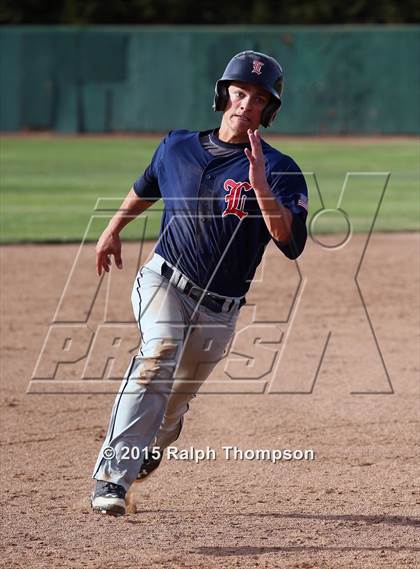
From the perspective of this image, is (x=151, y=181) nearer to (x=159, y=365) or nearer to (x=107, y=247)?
(x=107, y=247)

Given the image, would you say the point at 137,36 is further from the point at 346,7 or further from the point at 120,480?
the point at 120,480

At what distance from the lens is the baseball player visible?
4.56 metres

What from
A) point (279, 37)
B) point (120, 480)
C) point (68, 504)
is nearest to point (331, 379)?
point (68, 504)

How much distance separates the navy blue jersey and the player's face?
0.09 metres

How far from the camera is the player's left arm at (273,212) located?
14.3ft

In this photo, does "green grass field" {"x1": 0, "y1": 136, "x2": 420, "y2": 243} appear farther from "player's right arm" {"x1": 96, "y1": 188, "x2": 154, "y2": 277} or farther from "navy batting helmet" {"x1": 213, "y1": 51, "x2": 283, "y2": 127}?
"navy batting helmet" {"x1": 213, "y1": 51, "x2": 283, "y2": 127}

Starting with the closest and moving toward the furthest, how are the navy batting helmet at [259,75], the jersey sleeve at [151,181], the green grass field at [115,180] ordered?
the navy batting helmet at [259,75] < the jersey sleeve at [151,181] < the green grass field at [115,180]

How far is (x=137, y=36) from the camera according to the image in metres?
29.4

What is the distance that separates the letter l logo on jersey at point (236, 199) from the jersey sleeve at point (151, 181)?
17.5 inches

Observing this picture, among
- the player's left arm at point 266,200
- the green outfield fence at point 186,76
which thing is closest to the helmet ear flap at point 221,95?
the player's left arm at point 266,200

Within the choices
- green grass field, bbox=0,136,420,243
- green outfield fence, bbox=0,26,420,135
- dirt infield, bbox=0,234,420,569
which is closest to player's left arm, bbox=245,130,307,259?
dirt infield, bbox=0,234,420,569

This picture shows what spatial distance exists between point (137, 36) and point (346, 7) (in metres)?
8.20

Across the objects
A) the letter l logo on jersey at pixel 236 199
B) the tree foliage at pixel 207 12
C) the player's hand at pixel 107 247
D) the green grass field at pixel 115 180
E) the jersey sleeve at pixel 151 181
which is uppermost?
the letter l logo on jersey at pixel 236 199

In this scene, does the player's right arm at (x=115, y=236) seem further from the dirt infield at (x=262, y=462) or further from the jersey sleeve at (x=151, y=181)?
the dirt infield at (x=262, y=462)
